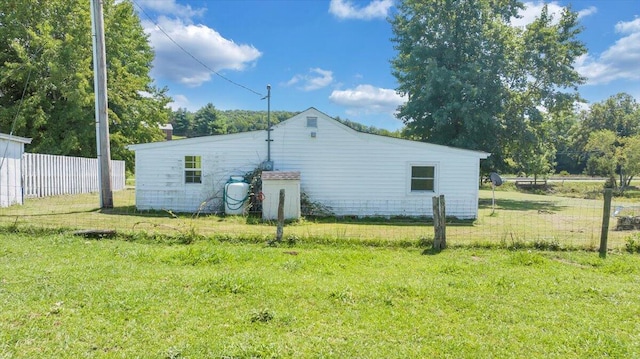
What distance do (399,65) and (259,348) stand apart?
2449 centimetres

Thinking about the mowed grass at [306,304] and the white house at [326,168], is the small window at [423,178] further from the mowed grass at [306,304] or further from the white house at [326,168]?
the mowed grass at [306,304]

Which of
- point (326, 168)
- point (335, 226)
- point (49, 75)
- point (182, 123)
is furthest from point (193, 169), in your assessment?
point (182, 123)

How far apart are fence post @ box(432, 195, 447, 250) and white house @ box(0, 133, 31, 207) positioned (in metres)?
12.4

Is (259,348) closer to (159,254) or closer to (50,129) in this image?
(159,254)

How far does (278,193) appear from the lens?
450 inches

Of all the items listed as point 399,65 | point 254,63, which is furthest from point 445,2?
point 254,63

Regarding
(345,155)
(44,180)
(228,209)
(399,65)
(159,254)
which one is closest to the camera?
(159,254)

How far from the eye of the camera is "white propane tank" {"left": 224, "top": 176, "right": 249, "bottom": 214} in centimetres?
1195

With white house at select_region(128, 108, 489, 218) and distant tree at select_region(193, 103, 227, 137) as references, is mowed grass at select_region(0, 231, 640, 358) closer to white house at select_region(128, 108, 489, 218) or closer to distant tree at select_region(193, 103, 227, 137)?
white house at select_region(128, 108, 489, 218)

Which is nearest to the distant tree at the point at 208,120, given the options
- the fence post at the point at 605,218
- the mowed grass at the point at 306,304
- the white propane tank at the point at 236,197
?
the white propane tank at the point at 236,197

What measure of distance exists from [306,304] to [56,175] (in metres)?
16.1

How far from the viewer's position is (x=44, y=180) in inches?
586

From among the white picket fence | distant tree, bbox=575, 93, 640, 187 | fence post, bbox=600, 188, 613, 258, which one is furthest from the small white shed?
distant tree, bbox=575, 93, 640, 187

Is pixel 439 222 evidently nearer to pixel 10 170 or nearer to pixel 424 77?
pixel 10 170
